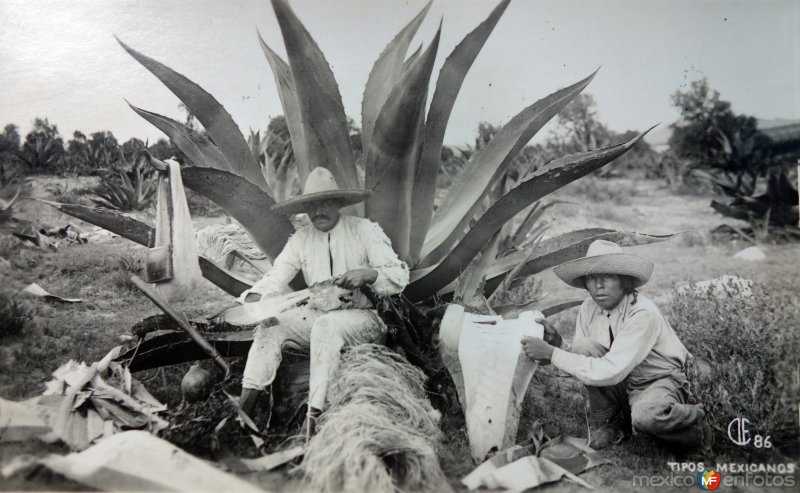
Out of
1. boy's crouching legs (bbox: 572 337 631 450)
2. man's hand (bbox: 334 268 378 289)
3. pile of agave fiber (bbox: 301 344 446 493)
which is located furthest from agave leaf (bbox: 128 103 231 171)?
boy's crouching legs (bbox: 572 337 631 450)

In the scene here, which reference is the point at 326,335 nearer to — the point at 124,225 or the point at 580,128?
the point at 124,225

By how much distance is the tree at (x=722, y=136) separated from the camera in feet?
11.4

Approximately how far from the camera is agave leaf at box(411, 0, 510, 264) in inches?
123

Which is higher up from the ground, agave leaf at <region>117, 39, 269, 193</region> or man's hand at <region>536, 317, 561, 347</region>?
agave leaf at <region>117, 39, 269, 193</region>

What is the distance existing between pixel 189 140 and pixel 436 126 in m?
1.26

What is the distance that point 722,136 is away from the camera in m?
3.54

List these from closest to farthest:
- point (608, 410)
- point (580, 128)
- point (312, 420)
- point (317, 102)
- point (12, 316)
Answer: point (312, 420) → point (608, 410) → point (317, 102) → point (12, 316) → point (580, 128)

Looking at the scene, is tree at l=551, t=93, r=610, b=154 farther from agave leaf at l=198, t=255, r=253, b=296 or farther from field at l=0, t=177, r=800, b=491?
agave leaf at l=198, t=255, r=253, b=296

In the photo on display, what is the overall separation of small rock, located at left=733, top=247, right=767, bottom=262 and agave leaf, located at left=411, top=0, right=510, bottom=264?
5.95ft

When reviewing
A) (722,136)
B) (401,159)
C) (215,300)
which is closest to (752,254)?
(722,136)

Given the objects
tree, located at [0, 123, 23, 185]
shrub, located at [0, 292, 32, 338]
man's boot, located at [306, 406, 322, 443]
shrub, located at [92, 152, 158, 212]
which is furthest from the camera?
shrub, located at [92, 152, 158, 212]

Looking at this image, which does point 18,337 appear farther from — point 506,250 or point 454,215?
point 506,250

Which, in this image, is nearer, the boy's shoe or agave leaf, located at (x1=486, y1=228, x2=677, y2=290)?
the boy's shoe

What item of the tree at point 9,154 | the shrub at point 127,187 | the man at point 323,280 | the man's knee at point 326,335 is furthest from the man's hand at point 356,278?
the tree at point 9,154
